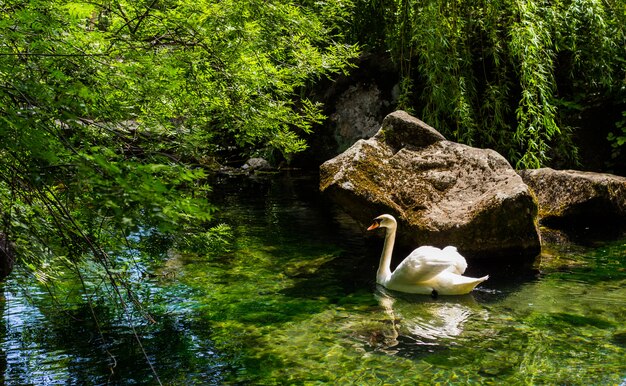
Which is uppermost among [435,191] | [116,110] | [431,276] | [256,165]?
[116,110]

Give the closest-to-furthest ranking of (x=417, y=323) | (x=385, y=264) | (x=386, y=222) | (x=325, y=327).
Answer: (x=325, y=327), (x=417, y=323), (x=385, y=264), (x=386, y=222)

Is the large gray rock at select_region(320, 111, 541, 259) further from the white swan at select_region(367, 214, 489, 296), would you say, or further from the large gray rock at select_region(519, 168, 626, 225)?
the large gray rock at select_region(519, 168, 626, 225)

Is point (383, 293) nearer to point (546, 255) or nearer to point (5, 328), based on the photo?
point (546, 255)

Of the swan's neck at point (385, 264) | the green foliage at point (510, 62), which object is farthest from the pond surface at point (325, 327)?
the green foliage at point (510, 62)

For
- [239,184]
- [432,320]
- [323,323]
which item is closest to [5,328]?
[323,323]

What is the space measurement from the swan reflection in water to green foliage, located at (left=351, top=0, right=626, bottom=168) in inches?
181

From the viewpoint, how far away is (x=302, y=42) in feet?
24.4

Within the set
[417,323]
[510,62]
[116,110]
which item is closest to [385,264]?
[417,323]

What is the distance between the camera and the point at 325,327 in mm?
5594

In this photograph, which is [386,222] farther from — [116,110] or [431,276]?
[116,110]

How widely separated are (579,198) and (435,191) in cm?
237

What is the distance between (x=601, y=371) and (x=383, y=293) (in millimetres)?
2514

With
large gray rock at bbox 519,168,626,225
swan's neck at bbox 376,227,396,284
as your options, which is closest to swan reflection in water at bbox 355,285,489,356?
swan's neck at bbox 376,227,396,284

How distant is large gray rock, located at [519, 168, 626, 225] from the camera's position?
917 centimetres
